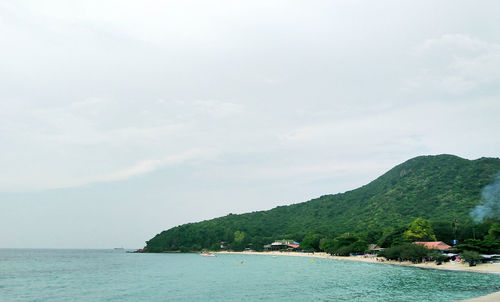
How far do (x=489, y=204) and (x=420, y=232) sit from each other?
37.7 meters

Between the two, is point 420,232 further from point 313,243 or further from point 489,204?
point 313,243

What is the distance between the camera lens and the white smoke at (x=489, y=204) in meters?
108

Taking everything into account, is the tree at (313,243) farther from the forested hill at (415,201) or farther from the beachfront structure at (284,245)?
the beachfront structure at (284,245)

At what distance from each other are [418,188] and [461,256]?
101383 millimetres

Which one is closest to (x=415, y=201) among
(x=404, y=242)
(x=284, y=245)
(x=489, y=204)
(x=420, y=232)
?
(x=489, y=204)

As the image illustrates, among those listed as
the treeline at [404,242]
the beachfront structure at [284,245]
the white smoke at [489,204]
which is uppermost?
the white smoke at [489,204]

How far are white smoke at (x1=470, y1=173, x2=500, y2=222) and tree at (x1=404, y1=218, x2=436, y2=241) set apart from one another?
15407 mm

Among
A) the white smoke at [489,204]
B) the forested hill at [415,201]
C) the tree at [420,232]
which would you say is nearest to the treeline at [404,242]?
the tree at [420,232]

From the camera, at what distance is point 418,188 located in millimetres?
169625

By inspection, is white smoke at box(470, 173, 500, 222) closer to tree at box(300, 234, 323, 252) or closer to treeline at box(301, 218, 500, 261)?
treeline at box(301, 218, 500, 261)

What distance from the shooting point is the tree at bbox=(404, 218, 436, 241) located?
324 feet

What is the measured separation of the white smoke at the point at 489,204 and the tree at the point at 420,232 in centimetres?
1541

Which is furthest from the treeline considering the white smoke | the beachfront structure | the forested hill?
the beachfront structure

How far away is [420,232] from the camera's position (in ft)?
327
